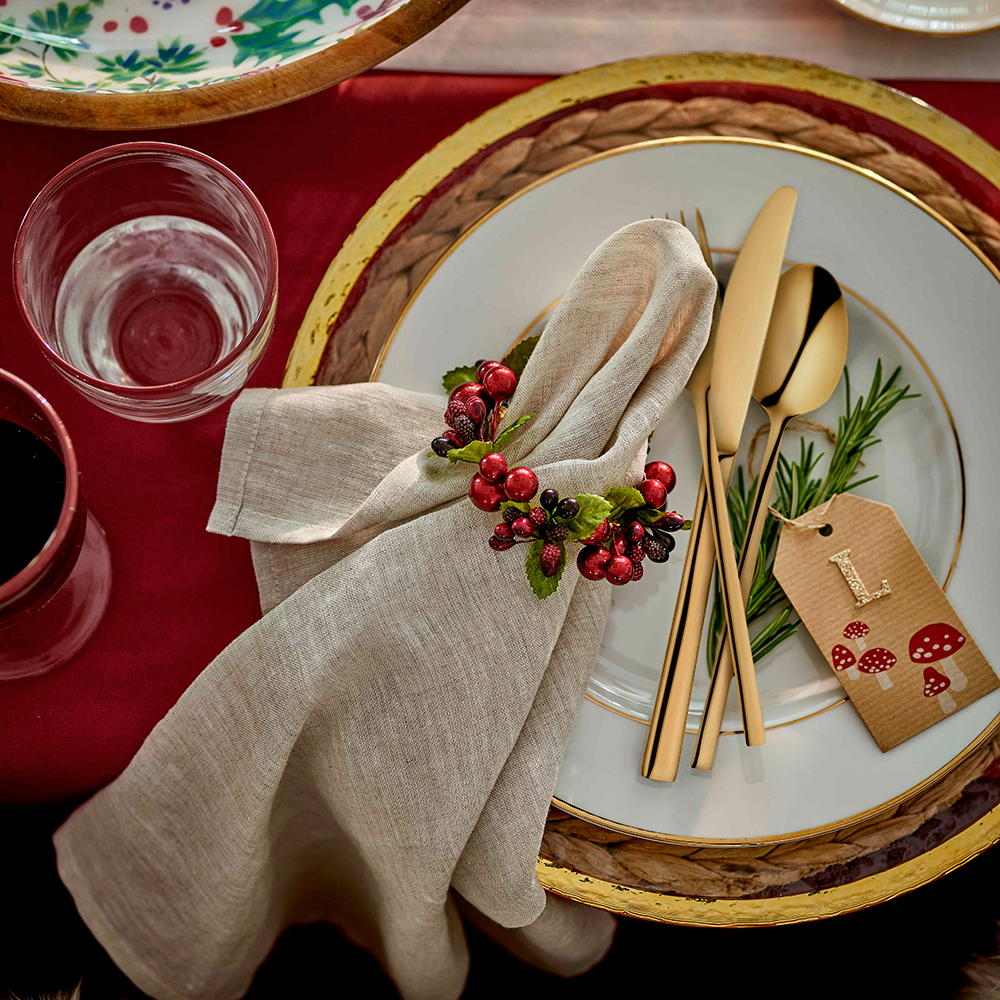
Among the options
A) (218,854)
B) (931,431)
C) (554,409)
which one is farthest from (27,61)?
(931,431)

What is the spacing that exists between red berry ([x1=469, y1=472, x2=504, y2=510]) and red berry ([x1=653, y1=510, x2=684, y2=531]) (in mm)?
82

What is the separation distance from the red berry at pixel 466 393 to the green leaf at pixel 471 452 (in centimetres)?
3

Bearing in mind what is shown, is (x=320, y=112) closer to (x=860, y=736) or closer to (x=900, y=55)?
(x=900, y=55)

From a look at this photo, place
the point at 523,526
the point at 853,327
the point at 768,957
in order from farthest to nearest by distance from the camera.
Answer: the point at 768,957 → the point at 853,327 → the point at 523,526

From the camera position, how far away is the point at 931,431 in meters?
0.51

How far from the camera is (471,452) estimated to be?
427mm

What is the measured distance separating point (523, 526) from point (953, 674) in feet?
0.87

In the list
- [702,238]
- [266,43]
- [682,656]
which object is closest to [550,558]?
[682,656]

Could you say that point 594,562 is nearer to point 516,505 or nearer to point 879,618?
point 516,505

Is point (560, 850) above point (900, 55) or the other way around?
the other way around

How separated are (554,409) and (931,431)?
0.23 meters

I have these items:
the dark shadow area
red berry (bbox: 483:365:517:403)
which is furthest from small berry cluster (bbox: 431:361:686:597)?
the dark shadow area

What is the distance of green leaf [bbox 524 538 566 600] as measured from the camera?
420 mm

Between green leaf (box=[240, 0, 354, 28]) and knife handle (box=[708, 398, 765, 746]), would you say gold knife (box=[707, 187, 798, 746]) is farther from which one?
green leaf (box=[240, 0, 354, 28])
